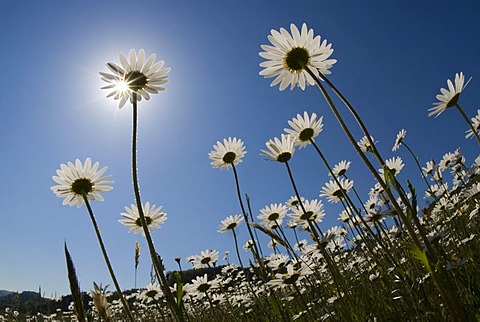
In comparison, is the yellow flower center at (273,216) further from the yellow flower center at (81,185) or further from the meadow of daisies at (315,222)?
the yellow flower center at (81,185)

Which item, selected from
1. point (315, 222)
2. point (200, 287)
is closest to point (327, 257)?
point (315, 222)

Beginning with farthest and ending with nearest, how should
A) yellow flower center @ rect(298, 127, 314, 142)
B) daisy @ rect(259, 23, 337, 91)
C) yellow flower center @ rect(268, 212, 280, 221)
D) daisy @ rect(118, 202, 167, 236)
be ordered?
yellow flower center @ rect(268, 212, 280, 221) < yellow flower center @ rect(298, 127, 314, 142) < daisy @ rect(118, 202, 167, 236) < daisy @ rect(259, 23, 337, 91)

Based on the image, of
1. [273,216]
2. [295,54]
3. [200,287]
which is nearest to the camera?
[295,54]

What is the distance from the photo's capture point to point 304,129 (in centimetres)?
454

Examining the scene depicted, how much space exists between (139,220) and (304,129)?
2.06 metres

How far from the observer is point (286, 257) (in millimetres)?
6340

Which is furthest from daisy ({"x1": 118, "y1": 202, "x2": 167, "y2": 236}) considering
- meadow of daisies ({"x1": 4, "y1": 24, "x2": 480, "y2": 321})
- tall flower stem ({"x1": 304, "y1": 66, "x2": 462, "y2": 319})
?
tall flower stem ({"x1": 304, "y1": 66, "x2": 462, "y2": 319})

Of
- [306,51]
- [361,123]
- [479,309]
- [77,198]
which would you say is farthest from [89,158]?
[479,309]

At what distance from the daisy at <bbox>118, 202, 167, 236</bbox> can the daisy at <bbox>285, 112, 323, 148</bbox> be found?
1.70 metres

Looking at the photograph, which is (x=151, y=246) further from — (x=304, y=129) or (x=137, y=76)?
(x=304, y=129)

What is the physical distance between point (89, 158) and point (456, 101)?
3644mm

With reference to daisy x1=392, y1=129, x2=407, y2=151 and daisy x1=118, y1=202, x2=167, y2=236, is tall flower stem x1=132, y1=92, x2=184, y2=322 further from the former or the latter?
daisy x1=392, y1=129, x2=407, y2=151

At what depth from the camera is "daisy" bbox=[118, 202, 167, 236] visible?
150 inches

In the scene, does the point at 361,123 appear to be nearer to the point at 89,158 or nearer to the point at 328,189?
the point at 89,158
